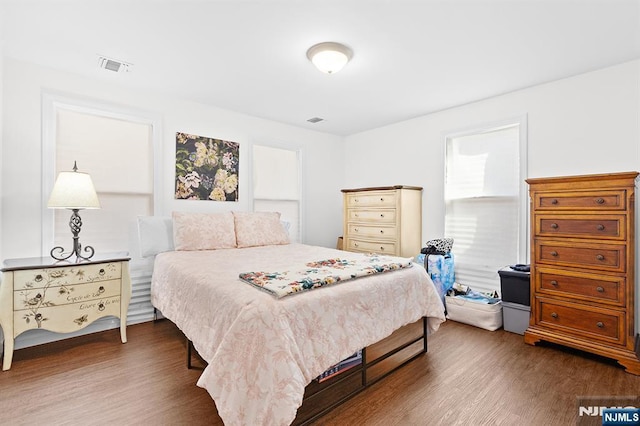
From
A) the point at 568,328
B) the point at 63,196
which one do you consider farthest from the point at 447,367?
the point at 63,196

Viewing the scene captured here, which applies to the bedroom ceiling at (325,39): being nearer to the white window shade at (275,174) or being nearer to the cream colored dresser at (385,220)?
the white window shade at (275,174)

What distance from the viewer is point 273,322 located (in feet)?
4.58

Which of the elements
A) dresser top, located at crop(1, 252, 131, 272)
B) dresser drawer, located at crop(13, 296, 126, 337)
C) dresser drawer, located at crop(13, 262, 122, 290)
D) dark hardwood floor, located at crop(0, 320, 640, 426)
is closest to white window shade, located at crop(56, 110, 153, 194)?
dresser top, located at crop(1, 252, 131, 272)

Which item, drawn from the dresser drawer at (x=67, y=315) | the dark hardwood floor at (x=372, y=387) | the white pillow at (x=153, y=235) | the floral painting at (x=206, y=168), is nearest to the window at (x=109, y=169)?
the white pillow at (x=153, y=235)

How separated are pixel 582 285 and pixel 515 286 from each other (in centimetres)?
55

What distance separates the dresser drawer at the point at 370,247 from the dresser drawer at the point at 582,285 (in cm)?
157

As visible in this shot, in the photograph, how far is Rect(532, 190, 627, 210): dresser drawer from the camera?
224cm

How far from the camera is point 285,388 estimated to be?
1311mm

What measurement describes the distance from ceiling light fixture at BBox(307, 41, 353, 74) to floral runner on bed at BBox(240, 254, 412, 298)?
61.9 inches

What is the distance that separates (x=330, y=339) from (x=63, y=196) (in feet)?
7.86

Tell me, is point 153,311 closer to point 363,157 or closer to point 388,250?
point 388,250

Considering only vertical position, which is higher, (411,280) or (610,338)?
(411,280)

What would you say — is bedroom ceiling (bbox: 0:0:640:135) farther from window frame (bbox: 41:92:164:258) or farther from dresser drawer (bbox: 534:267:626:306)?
dresser drawer (bbox: 534:267:626:306)

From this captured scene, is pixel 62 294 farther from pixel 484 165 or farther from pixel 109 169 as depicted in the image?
pixel 484 165
